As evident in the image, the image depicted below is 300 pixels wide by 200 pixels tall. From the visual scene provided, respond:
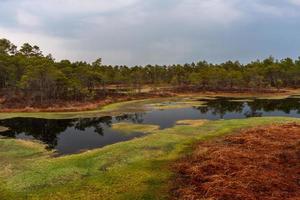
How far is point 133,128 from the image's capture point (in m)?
48.5

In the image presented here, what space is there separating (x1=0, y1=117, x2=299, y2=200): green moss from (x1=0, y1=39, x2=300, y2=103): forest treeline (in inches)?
2180

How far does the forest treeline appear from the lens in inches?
3637

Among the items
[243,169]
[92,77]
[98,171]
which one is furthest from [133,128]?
[92,77]

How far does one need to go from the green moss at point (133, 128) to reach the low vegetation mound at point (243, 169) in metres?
14.7

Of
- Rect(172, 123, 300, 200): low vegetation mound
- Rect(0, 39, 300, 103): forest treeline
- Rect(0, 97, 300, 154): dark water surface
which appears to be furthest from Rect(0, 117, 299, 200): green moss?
Rect(0, 39, 300, 103): forest treeline

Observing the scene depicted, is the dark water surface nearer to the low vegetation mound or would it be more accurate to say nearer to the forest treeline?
the low vegetation mound

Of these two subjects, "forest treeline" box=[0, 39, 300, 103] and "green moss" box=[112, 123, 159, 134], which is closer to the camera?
Result: "green moss" box=[112, 123, 159, 134]

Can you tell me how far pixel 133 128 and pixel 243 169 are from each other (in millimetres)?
26766

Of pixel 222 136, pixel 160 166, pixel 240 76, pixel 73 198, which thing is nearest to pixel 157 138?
pixel 222 136

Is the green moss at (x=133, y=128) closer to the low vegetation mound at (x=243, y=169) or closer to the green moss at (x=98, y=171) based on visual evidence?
the green moss at (x=98, y=171)

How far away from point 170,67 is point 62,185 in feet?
528

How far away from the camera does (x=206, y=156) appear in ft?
89.9

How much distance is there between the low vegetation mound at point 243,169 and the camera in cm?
1956

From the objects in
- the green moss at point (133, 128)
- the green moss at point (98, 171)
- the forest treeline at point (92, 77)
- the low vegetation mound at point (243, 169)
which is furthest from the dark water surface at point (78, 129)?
the forest treeline at point (92, 77)
